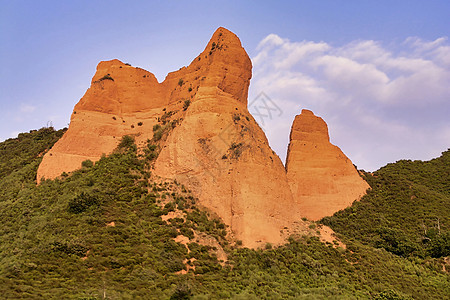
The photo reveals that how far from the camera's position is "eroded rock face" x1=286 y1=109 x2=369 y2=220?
37.5 m

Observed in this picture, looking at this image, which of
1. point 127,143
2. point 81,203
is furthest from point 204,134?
point 81,203

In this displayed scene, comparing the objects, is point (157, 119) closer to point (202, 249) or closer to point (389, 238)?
point (202, 249)

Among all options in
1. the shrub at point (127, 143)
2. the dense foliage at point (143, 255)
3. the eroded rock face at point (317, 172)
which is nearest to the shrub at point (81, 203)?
the dense foliage at point (143, 255)

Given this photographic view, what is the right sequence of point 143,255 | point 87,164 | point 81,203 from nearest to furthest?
point 143,255
point 81,203
point 87,164

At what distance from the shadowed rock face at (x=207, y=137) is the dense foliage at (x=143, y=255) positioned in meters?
1.25

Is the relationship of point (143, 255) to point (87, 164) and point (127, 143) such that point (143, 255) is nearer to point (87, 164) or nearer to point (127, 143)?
point (87, 164)

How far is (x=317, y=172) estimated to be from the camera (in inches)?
1556

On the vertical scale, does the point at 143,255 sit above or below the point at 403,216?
below

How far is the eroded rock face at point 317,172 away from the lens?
37.5 metres

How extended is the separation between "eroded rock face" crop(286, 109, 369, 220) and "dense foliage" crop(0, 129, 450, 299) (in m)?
9.72

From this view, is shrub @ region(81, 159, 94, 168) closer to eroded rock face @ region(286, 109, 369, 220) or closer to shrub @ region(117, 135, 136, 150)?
shrub @ region(117, 135, 136, 150)

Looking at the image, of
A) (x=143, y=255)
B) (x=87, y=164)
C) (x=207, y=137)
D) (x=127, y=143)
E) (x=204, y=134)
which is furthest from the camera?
(x=127, y=143)

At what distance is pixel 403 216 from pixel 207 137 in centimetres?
1826

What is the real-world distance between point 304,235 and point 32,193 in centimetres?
1783
